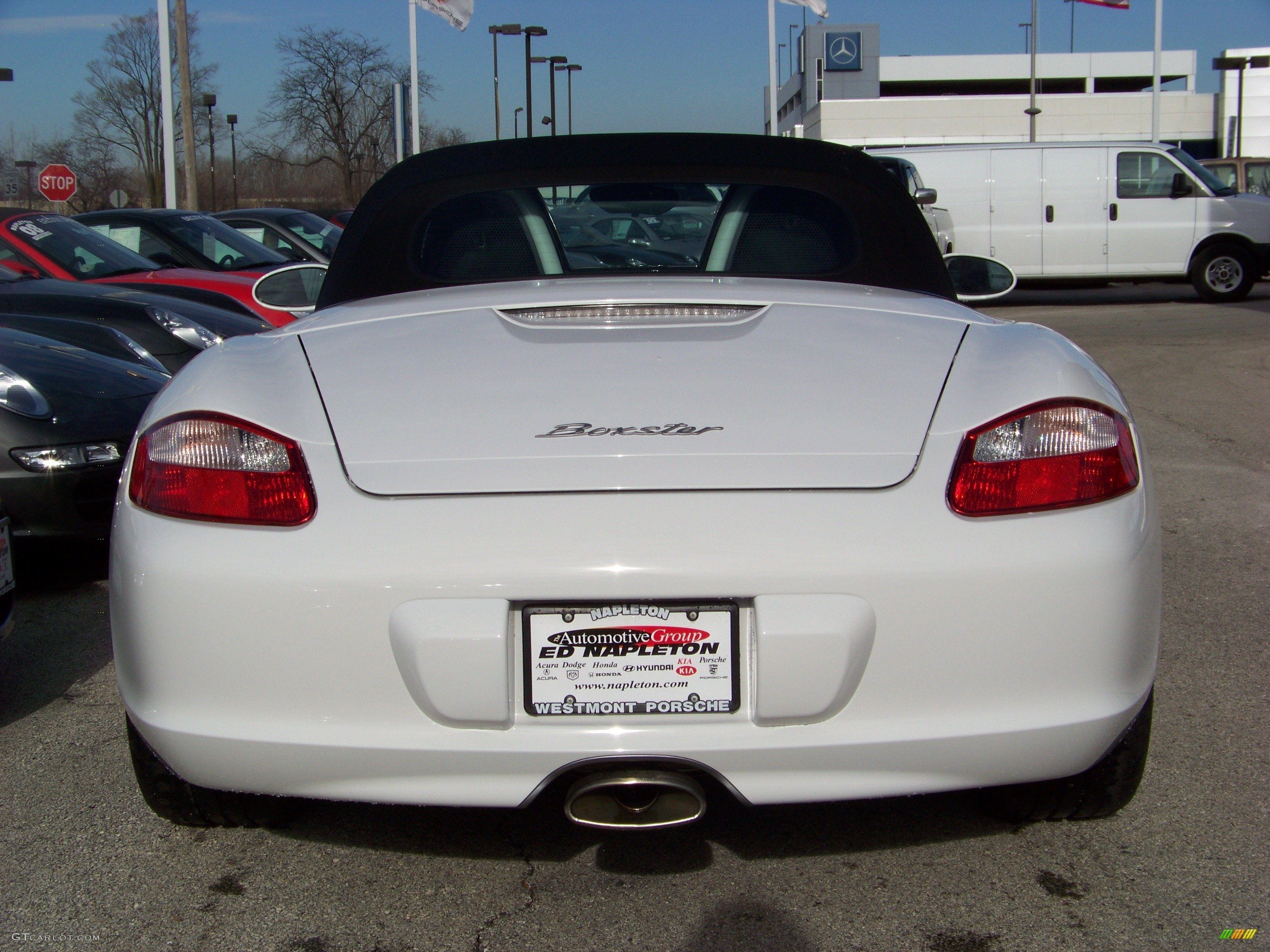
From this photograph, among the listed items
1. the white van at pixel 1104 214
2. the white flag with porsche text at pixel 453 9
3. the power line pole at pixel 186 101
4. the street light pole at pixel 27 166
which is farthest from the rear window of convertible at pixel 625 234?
the street light pole at pixel 27 166

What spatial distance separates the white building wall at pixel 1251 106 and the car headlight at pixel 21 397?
70.9 m

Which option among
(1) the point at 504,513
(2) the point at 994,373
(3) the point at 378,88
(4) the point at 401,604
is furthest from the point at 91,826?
(3) the point at 378,88

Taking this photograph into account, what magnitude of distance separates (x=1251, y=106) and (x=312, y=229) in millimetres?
69100

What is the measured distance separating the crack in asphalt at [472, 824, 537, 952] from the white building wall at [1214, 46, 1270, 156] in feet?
236

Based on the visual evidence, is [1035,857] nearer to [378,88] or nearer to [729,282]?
[729,282]

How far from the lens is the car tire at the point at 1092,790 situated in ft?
7.33

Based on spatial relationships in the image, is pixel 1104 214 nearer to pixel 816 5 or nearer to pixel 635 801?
pixel 816 5

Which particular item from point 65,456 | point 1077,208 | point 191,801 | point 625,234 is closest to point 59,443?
point 65,456

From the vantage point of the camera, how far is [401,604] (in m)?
1.88

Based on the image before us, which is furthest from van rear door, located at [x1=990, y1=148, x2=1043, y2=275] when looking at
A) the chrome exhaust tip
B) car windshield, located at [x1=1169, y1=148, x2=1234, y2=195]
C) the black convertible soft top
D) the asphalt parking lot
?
the chrome exhaust tip

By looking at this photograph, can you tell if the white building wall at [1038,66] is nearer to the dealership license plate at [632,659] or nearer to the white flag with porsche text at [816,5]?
the white flag with porsche text at [816,5]

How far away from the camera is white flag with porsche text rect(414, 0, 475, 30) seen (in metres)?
21.9

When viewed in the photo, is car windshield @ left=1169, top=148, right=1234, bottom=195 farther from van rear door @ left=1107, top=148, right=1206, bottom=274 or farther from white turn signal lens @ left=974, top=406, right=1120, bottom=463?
white turn signal lens @ left=974, top=406, right=1120, bottom=463

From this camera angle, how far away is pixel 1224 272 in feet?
52.9
